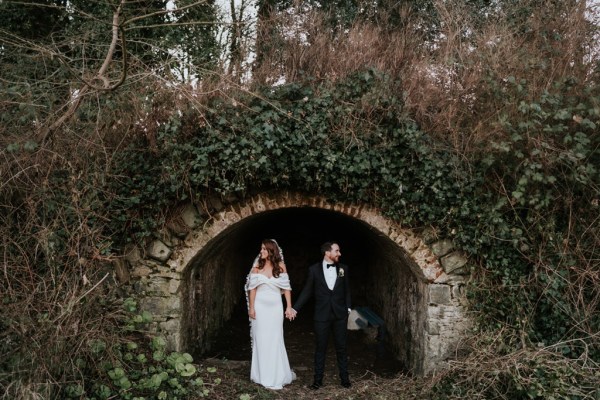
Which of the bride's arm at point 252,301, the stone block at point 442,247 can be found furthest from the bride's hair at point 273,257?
the stone block at point 442,247

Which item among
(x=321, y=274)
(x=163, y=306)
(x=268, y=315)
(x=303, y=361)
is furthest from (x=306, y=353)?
(x=163, y=306)

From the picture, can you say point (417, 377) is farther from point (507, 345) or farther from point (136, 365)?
point (136, 365)

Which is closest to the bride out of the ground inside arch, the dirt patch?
the dirt patch

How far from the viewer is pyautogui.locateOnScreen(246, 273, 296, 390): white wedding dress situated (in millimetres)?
6988

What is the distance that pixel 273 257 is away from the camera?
7121 mm

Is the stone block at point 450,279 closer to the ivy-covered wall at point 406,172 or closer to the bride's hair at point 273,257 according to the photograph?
the ivy-covered wall at point 406,172

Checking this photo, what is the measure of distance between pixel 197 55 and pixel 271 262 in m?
4.48

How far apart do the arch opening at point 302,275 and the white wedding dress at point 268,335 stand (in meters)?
0.91

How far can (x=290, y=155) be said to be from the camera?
6.61 meters

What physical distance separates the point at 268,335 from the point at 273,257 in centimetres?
104

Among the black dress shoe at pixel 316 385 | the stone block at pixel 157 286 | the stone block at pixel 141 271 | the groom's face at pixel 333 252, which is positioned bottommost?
the black dress shoe at pixel 316 385

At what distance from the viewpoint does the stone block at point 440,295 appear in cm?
686

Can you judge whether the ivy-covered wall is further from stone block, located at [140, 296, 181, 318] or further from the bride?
the bride

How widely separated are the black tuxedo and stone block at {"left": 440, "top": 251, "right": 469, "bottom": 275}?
1.28 m
